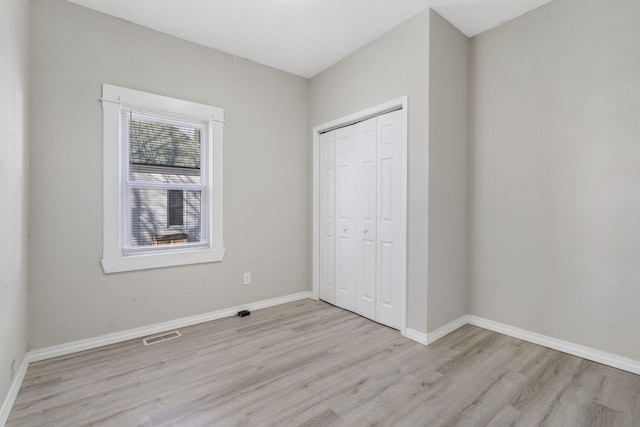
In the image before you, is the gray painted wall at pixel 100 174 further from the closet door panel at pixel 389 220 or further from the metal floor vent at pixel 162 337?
the closet door panel at pixel 389 220

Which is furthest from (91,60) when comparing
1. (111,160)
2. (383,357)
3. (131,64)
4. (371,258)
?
(383,357)

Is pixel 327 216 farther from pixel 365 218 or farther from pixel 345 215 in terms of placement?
pixel 365 218

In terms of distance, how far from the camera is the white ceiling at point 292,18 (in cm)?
242

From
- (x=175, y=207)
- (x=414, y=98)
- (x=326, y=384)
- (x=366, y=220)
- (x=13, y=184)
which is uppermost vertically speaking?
(x=414, y=98)

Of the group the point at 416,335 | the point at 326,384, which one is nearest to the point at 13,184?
the point at 326,384

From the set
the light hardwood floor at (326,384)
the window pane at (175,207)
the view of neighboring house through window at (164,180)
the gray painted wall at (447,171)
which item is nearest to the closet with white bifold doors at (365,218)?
the gray painted wall at (447,171)

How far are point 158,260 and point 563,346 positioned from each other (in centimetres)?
353

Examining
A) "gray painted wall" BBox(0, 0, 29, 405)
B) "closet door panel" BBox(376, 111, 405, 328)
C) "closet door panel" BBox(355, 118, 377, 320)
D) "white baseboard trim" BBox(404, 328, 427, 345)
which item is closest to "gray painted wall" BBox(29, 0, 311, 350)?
"gray painted wall" BBox(0, 0, 29, 405)

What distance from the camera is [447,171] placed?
106 inches

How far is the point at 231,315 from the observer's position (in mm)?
3164

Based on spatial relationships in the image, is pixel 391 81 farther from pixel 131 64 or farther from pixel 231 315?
pixel 231 315

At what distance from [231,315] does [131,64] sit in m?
2.58

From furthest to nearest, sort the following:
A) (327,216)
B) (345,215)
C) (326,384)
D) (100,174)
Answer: (327,216)
(345,215)
(100,174)
(326,384)

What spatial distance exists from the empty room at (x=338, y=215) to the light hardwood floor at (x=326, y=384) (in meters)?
0.02
